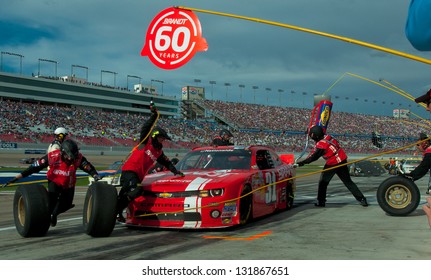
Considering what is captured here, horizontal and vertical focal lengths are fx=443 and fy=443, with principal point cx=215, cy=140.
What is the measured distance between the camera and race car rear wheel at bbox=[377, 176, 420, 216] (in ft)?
25.7

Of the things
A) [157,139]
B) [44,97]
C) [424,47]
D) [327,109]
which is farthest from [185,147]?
[424,47]

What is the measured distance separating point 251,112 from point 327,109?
219 ft

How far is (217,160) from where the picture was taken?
8055 millimetres

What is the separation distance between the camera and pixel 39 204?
598 centimetres

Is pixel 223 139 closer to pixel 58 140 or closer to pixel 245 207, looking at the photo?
pixel 245 207

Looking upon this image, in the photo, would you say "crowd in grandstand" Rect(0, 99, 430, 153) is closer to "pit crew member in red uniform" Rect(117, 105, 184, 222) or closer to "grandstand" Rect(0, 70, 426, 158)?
"grandstand" Rect(0, 70, 426, 158)

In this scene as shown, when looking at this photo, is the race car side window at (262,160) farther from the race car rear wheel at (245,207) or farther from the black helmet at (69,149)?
the black helmet at (69,149)

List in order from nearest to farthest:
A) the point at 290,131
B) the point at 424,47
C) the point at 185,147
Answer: the point at 424,47
the point at 185,147
the point at 290,131

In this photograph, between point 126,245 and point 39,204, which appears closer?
point 126,245

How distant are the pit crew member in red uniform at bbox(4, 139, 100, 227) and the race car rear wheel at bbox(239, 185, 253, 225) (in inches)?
85.7

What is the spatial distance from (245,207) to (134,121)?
62121 mm

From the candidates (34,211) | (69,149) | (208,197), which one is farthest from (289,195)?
(34,211)
